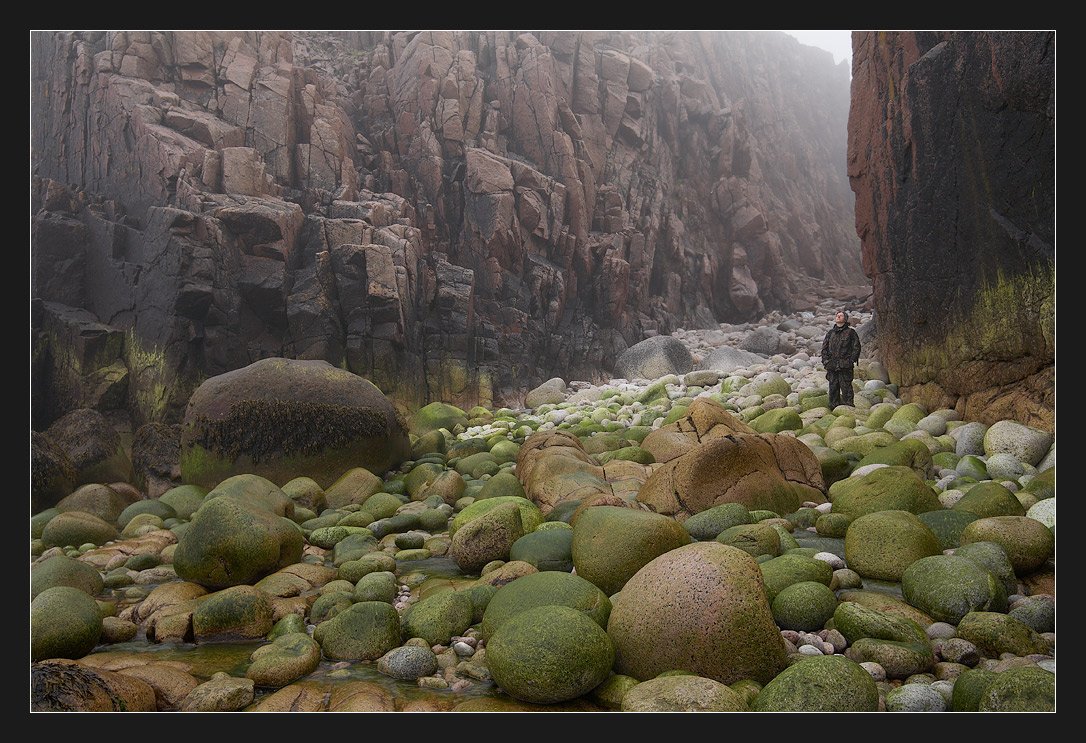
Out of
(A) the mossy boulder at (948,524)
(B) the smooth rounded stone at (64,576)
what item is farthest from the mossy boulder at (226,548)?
(A) the mossy boulder at (948,524)

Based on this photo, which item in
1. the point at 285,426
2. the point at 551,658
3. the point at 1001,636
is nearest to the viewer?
the point at 551,658

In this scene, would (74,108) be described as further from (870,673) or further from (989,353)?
(989,353)

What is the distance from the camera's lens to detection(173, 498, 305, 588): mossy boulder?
4.45 metres

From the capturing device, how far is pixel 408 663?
3305mm

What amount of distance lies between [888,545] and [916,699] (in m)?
1.33

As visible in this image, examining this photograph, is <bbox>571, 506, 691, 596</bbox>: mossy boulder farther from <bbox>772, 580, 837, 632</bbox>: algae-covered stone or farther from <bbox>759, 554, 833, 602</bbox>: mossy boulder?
<bbox>772, 580, 837, 632</bbox>: algae-covered stone

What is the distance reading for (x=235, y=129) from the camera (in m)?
8.17

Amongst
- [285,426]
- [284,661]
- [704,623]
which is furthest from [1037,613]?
[285,426]

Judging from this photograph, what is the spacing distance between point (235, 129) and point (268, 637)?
262 inches

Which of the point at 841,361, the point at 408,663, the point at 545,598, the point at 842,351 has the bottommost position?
the point at 408,663

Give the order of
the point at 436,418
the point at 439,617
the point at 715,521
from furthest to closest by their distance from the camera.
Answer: the point at 436,418, the point at 715,521, the point at 439,617

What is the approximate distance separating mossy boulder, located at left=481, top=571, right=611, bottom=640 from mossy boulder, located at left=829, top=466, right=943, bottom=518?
7.20 feet

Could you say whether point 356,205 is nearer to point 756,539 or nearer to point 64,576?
point 64,576

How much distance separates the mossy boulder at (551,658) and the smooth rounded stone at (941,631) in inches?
64.6
